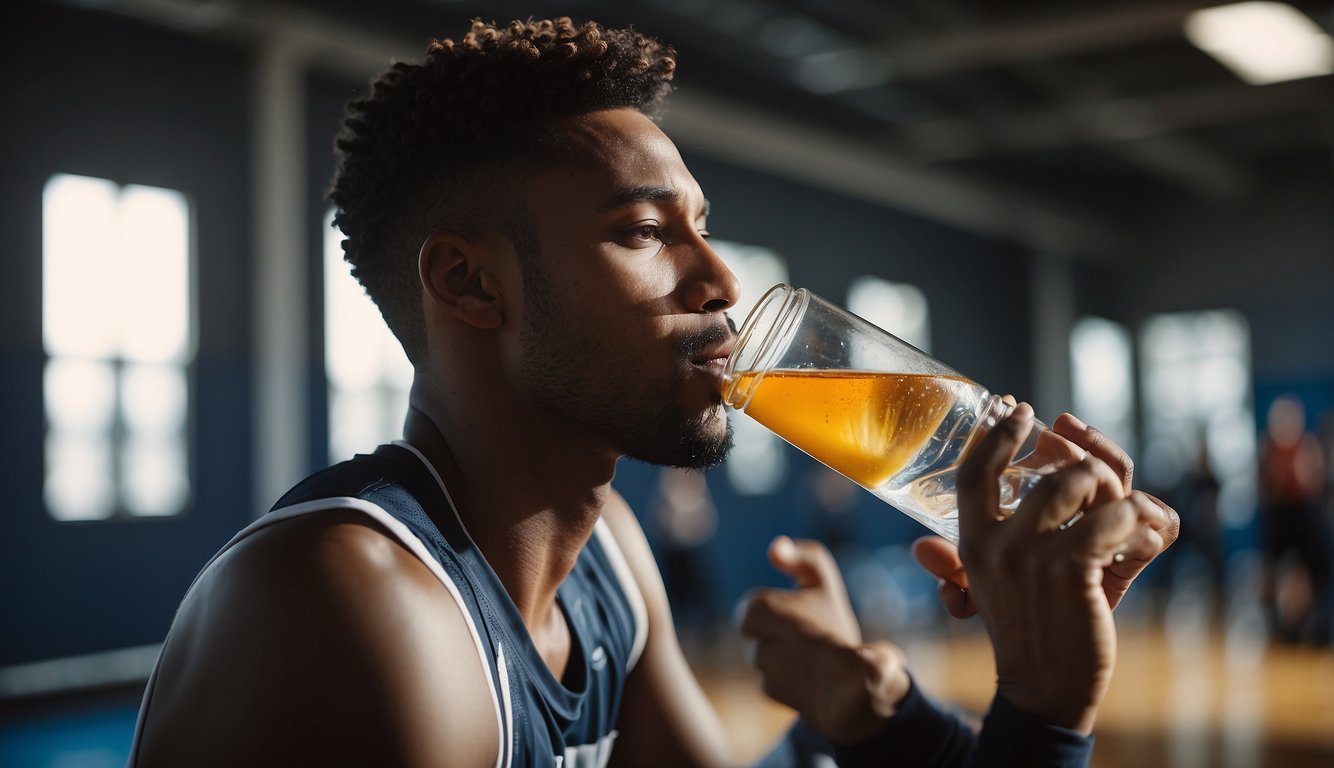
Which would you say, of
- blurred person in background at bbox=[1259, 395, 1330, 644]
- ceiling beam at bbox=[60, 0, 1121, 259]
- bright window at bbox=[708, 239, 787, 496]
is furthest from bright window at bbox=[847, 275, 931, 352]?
blurred person in background at bbox=[1259, 395, 1330, 644]

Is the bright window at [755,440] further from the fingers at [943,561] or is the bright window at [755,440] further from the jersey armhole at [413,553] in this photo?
the jersey armhole at [413,553]

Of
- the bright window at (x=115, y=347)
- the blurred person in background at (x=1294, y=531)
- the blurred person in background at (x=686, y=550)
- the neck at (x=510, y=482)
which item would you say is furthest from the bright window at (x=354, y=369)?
the neck at (x=510, y=482)

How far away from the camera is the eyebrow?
1138 mm

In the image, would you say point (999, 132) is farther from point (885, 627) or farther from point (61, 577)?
point (61, 577)

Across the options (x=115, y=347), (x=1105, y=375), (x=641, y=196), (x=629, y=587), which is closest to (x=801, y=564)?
(x=629, y=587)

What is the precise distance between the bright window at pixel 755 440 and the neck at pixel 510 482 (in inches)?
316

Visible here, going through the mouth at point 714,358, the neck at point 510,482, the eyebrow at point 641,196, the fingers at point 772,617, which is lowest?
the fingers at point 772,617

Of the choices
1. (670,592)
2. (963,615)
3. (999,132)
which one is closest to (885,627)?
(670,592)

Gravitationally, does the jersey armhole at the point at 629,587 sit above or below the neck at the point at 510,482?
below

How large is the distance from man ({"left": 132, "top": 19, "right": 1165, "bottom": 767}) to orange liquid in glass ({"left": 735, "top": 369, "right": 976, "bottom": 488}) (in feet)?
0.30

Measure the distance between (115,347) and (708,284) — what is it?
574cm

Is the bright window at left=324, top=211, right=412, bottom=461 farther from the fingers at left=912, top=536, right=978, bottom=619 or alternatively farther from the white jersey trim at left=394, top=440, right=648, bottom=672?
the fingers at left=912, top=536, right=978, bottom=619

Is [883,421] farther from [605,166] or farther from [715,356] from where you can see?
[605,166]

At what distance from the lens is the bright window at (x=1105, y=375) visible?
44.3ft
